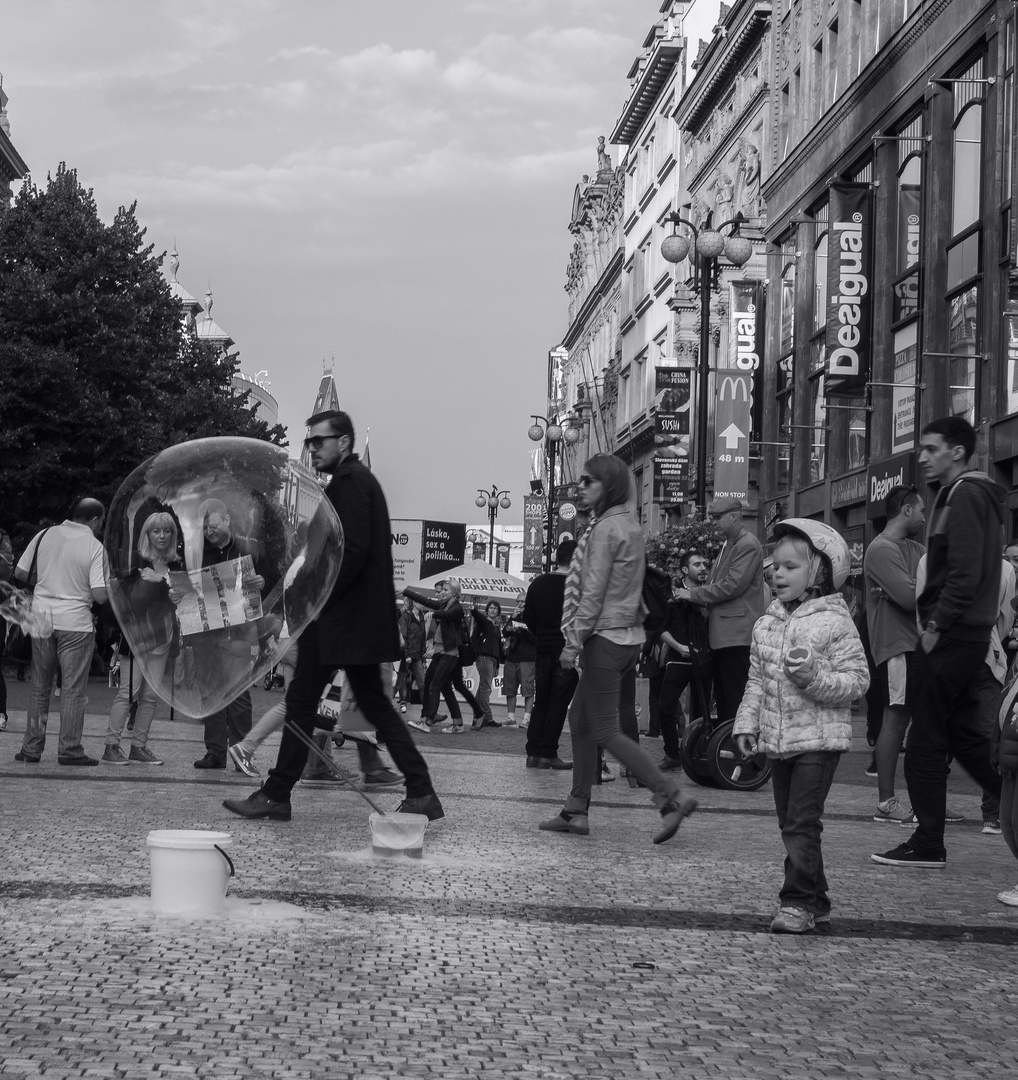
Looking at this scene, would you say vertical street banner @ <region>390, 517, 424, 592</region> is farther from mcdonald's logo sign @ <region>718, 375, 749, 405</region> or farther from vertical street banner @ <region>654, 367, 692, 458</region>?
mcdonald's logo sign @ <region>718, 375, 749, 405</region>

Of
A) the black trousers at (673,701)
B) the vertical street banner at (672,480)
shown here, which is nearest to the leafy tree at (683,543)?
the vertical street banner at (672,480)

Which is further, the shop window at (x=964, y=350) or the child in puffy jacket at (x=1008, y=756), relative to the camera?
the shop window at (x=964, y=350)

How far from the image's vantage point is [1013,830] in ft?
21.3

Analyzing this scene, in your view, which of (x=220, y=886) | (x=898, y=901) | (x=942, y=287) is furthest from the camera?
(x=942, y=287)

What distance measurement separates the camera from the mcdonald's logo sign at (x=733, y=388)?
115ft

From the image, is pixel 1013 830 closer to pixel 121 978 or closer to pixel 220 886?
pixel 220 886

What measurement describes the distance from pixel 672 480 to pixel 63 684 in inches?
1283

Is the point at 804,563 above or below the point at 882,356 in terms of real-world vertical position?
below

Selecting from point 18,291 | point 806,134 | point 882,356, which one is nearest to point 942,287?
point 882,356

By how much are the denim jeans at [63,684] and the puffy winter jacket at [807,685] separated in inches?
251

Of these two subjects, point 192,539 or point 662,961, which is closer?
point 662,961

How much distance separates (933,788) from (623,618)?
5.60ft

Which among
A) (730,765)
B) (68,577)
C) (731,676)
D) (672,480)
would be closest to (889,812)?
(730,765)

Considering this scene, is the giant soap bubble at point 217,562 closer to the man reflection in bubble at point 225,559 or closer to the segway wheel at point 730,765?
the man reflection in bubble at point 225,559
